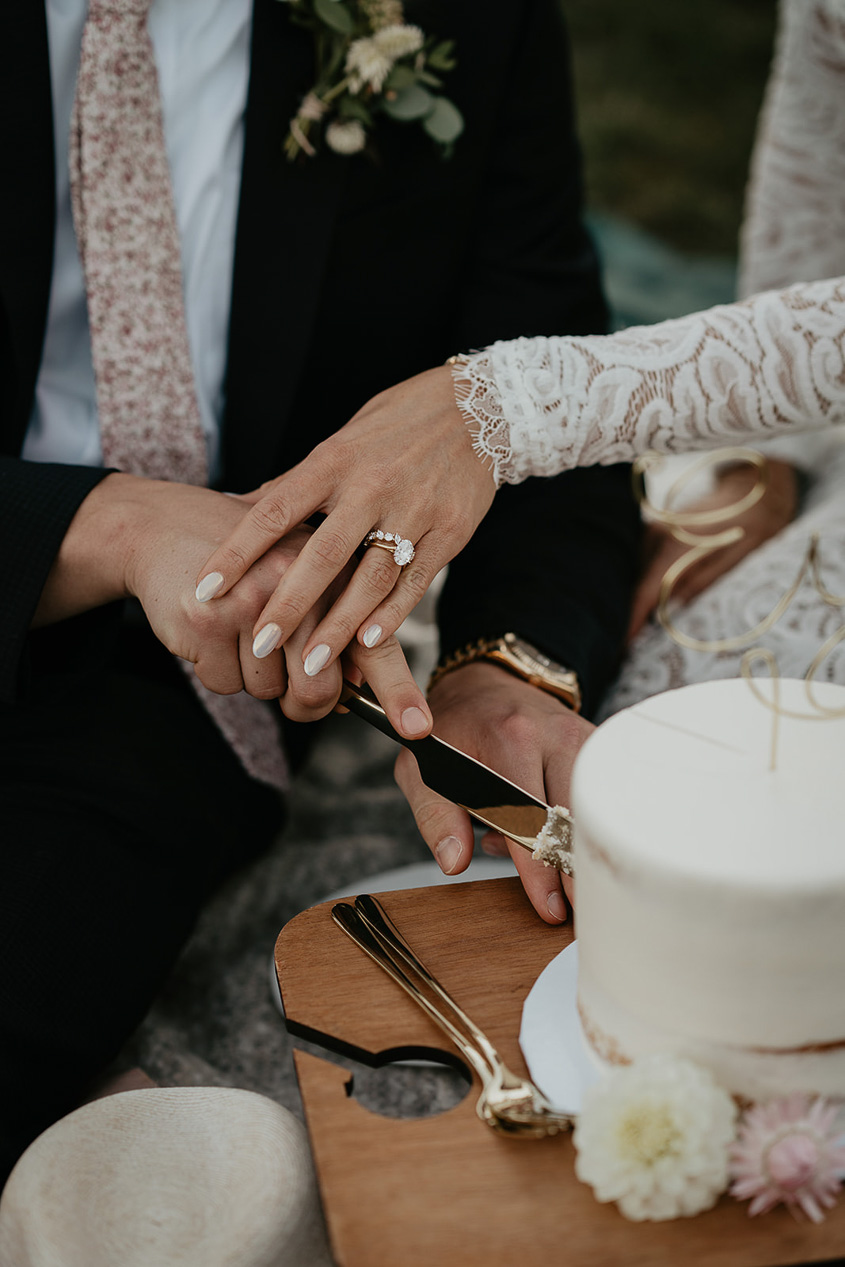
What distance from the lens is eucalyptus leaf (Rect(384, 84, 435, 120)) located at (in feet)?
3.32

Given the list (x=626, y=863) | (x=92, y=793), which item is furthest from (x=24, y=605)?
(x=626, y=863)

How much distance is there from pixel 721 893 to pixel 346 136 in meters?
0.86

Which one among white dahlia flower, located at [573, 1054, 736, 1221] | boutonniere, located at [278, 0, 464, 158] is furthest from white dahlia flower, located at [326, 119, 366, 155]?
white dahlia flower, located at [573, 1054, 736, 1221]

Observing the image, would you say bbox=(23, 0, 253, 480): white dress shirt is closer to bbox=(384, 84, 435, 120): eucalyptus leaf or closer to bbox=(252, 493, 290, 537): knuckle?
bbox=(384, 84, 435, 120): eucalyptus leaf

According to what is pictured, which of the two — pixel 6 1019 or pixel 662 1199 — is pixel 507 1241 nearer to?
pixel 662 1199

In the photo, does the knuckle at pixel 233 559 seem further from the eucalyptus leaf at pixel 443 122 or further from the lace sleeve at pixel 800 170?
the lace sleeve at pixel 800 170

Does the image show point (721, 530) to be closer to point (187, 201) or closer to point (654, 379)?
point (654, 379)

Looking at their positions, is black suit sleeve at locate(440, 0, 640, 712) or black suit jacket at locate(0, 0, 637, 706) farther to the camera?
black suit sleeve at locate(440, 0, 640, 712)

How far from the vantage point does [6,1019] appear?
0.78 meters

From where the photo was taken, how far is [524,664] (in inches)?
37.8

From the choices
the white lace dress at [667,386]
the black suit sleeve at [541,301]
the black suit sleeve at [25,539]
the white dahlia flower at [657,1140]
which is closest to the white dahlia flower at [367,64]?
the black suit sleeve at [541,301]

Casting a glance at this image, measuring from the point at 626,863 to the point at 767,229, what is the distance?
54.6 inches

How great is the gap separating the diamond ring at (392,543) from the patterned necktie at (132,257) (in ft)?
1.26

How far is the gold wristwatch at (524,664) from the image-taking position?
0.94 m
